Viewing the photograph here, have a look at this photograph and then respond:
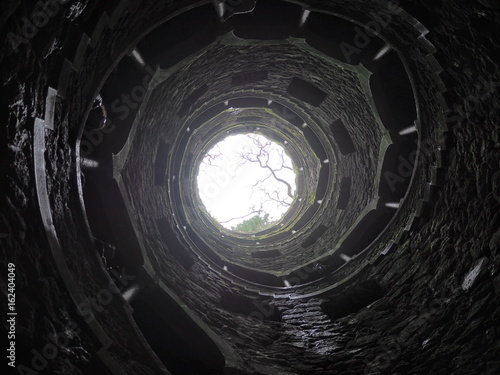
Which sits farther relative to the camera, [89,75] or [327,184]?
[327,184]

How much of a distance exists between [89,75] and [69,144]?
2.19 feet

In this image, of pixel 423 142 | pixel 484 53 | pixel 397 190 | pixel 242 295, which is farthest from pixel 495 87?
pixel 242 295

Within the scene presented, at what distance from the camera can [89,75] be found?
3107mm

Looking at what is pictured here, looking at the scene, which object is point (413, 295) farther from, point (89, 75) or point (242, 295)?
point (89, 75)

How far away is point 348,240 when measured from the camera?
6645 millimetres

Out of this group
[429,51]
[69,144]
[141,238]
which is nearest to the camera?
[69,144]

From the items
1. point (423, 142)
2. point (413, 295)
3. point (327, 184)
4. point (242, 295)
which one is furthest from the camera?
point (327, 184)

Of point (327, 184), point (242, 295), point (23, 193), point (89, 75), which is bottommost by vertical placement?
point (23, 193)

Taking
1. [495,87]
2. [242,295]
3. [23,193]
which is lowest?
[23,193]

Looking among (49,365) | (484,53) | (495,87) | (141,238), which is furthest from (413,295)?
(49,365)

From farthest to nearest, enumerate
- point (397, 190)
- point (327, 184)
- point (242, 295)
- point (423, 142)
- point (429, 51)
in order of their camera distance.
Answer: point (327, 184)
point (242, 295)
point (397, 190)
point (423, 142)
point (429, 51)

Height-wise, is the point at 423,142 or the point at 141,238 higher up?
the point at 423,142

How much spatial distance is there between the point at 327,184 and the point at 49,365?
7.30 metres

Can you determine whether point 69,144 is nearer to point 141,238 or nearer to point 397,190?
point 141,238
